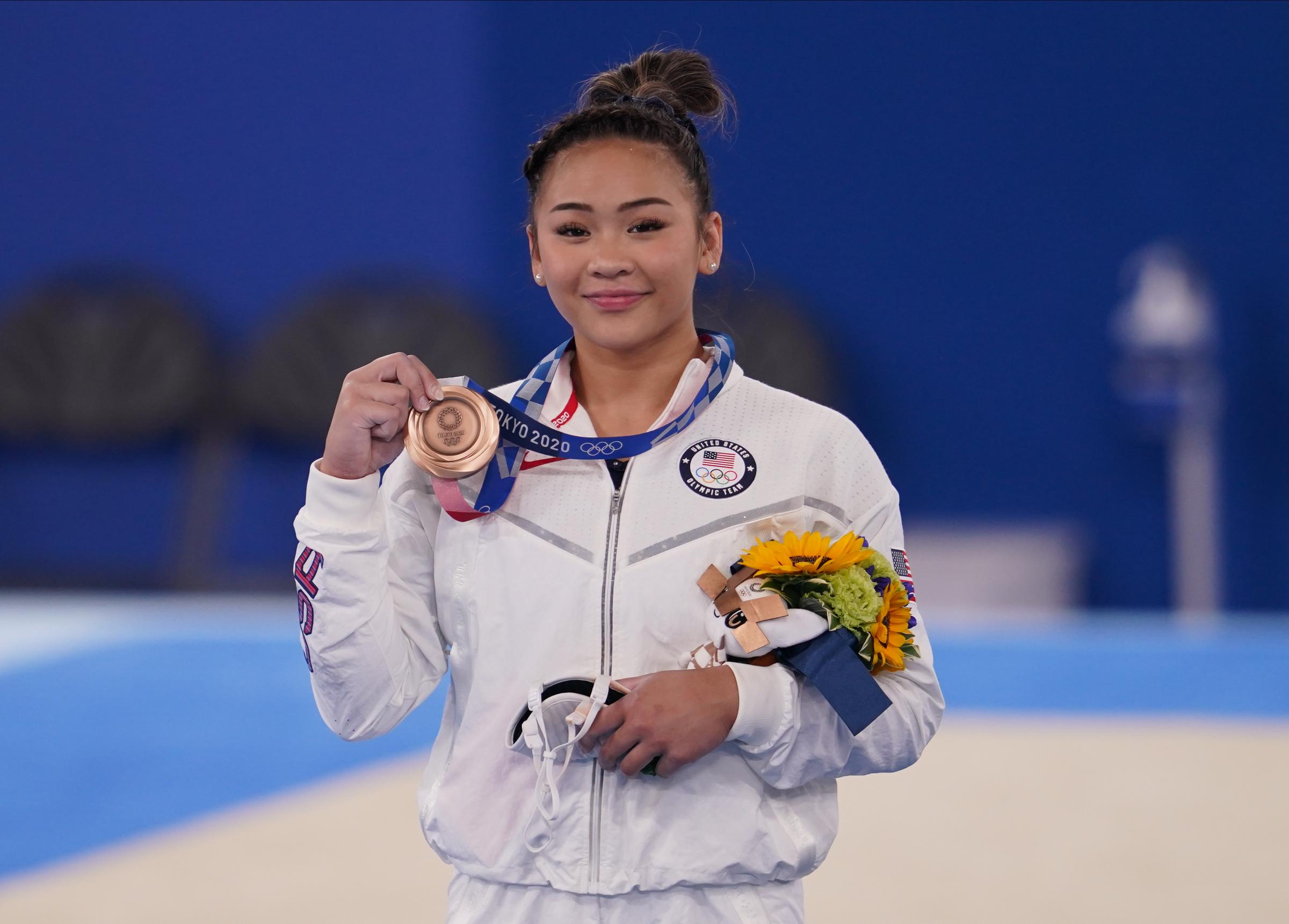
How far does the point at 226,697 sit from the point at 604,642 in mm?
4026

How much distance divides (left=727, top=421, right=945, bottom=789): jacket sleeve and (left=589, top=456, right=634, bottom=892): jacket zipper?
0.60ft

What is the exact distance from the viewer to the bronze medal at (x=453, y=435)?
193 centimetres

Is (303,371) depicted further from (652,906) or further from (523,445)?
(652,906)

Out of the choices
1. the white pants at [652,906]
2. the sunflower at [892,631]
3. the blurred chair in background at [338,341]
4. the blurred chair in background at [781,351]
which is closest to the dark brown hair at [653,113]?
the sunflower at [892,631]

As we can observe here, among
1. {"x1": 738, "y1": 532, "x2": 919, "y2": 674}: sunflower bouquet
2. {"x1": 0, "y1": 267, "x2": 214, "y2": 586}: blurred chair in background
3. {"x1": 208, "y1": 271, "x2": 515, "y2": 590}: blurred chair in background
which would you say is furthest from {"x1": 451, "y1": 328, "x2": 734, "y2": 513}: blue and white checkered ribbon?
{"x1": 0, "y1": 267, "x2": 214, "y2": 586}: blurred chair in background

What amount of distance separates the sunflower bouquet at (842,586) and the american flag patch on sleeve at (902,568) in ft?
0.31

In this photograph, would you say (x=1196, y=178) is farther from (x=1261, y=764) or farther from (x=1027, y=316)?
(x=1261, y=764)

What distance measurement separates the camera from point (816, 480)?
203 cm

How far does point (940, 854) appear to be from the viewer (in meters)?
3.78

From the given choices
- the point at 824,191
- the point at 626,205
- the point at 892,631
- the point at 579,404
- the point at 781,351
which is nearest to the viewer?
the point at 892,631

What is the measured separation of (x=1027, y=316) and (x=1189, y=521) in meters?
1.26

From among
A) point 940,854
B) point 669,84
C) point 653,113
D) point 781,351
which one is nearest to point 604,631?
point 653,113

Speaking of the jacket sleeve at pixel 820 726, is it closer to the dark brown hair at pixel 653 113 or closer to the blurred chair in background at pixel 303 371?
the dark brown hair at pixel 653 113

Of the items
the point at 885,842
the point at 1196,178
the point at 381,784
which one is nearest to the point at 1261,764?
the point at 885,842
